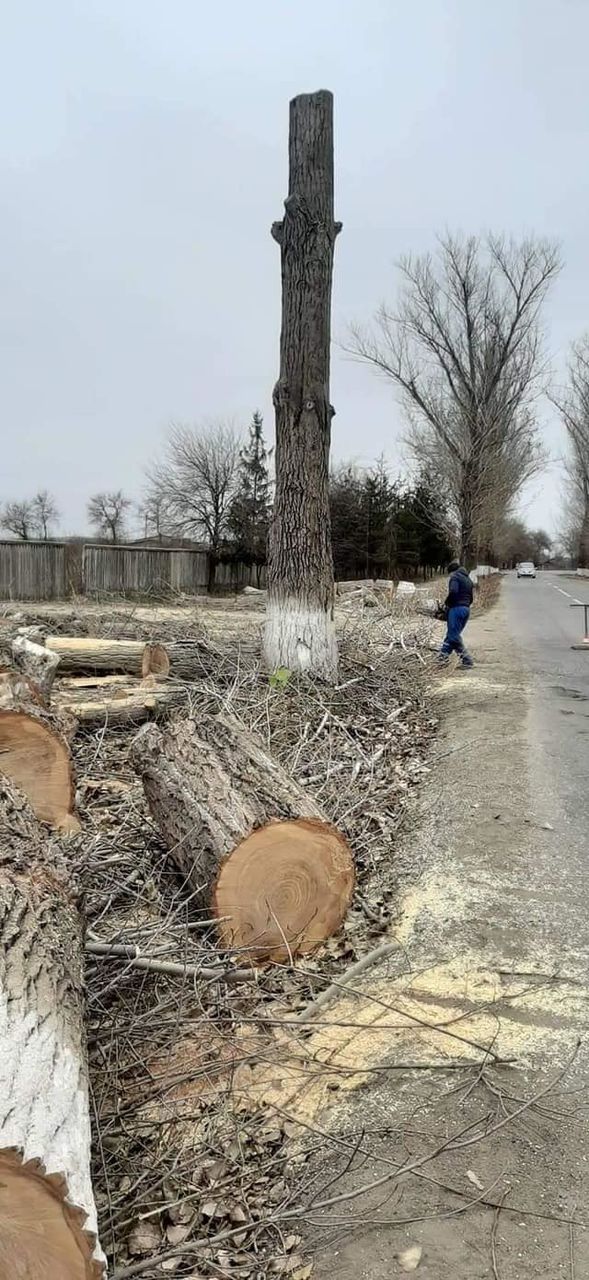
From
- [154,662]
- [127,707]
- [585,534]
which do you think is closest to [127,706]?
[127,707]

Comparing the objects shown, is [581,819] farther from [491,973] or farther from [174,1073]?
[174,1073]

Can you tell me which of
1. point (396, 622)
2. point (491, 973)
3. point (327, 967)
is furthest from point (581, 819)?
point (396, 622)

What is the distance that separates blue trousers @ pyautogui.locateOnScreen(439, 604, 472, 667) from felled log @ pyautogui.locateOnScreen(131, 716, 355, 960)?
739cm

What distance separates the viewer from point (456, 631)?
441 inches

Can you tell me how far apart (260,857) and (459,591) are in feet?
26.7

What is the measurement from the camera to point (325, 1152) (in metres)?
2.44

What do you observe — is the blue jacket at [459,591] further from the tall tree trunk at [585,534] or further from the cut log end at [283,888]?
the tall tree trunk at [585,534]

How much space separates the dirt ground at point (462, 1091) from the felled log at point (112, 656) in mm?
3725

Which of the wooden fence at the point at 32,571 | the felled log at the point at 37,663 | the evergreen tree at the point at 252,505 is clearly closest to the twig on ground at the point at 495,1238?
the felled log at the point at 37,663

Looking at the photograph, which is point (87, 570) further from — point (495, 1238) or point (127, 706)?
point (495, 1238)

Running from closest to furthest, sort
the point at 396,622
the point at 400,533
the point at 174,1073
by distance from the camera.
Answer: the point at 174,1073 < the point at 396,622 < the point at 400,533

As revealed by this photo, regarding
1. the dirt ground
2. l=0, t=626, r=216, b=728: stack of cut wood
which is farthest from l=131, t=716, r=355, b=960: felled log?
l=0, t=626, r=216, b=728: stack of cut wood

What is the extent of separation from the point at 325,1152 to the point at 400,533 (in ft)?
120

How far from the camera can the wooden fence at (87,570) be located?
67.1 ft
